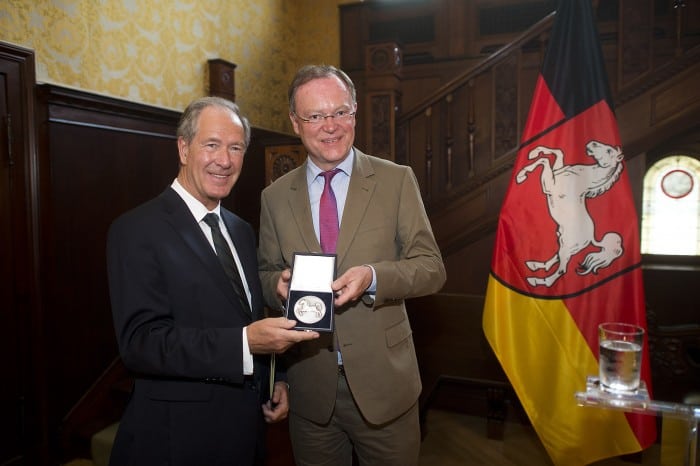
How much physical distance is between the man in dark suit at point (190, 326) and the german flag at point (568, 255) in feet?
5.17

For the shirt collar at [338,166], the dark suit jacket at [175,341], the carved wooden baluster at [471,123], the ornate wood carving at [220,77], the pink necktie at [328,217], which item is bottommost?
the dark suit jacket at [175,341]

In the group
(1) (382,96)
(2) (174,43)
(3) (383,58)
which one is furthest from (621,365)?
(2) (174,43)

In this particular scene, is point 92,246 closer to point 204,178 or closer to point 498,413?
point 204,178

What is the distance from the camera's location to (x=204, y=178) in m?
1.40

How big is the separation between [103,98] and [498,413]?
3223 millimetres

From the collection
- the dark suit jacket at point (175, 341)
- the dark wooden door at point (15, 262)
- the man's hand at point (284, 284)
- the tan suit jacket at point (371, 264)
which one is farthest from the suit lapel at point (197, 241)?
the dark wooden door at point (15, 262)

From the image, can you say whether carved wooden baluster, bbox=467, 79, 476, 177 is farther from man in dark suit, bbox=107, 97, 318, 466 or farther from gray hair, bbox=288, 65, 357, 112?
man in dark suit, bbox=107, 97, 318, 466

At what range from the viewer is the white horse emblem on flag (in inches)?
93.8

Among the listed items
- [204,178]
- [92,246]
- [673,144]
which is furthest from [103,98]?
[673,144]

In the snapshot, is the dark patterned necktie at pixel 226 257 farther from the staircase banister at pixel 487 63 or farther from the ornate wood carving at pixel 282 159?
the staircase banister at pixel 487 63

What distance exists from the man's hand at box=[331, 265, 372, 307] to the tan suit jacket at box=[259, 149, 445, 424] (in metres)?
0.10

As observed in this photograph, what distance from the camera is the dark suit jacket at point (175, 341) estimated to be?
1203mm

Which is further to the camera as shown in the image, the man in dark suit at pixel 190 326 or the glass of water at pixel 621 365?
the man in dark suit at pixel 190 326

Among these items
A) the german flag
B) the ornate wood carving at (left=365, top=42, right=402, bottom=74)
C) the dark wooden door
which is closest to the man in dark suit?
the german flag
